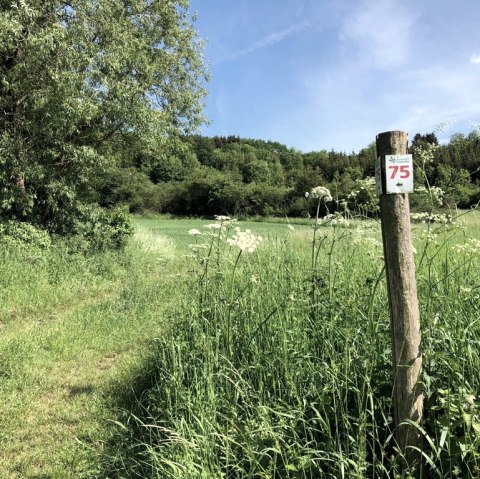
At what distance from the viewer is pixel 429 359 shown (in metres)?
2.46

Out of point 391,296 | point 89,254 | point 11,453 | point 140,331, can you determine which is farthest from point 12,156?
point 391,296

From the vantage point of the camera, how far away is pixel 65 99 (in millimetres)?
10250

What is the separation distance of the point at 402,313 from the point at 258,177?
201 feet

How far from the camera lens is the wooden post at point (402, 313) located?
2.25 m

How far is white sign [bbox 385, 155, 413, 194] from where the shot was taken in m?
2.22

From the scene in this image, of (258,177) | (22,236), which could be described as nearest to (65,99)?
(22,236)

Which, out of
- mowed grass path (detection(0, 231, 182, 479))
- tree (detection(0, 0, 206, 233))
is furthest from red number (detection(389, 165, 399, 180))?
tree (detection(0, 0, 206, 233))

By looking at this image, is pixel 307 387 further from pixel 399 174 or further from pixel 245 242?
pixel 399 174

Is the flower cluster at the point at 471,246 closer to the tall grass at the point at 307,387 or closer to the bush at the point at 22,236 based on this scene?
the tall grass at the point at 307,387

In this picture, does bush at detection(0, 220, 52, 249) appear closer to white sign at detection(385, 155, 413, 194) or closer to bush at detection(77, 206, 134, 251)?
bush at detection(77, 206, 134, 251)

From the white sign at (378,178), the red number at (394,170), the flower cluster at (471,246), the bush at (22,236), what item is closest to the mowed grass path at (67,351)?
the bush at (22,236)

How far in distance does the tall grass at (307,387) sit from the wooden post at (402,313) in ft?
0.30

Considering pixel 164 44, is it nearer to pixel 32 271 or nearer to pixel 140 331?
pixel 32 271

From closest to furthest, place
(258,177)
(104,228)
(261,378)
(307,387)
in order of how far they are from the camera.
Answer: (307,387), (261,378), (104,228), (258,177)
